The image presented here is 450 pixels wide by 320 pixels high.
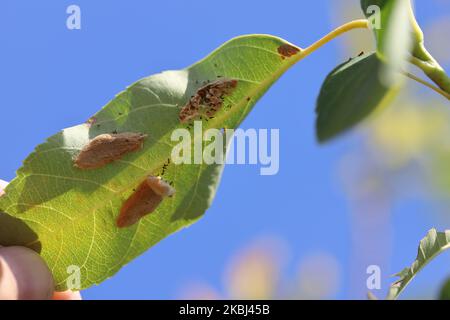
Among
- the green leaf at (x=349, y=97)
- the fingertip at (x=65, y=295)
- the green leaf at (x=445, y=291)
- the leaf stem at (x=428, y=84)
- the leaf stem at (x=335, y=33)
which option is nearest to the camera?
the green leaf at (x=349, y=97)

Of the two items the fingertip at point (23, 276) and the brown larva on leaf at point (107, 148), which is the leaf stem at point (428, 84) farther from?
the fingertip at point (23, 276)

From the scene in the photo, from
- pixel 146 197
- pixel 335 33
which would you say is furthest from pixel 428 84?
pixel 146 197

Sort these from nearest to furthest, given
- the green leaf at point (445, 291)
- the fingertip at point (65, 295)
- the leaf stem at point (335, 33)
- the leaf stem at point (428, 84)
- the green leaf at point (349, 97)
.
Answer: the green leaf at point (349, 97) < the green leaf at point (445, 291) < the leaf stem at point (428, 84) < the leaf stem at point (335, 33) < the fingertip at point (65, 295)

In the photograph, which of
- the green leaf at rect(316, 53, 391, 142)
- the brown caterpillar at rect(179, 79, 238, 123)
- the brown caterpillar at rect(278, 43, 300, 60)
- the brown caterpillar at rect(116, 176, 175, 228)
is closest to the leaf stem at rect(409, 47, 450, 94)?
the green leaf at rect(316, 53, 391, 142)

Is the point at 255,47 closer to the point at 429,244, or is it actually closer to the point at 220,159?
the point at 220,159

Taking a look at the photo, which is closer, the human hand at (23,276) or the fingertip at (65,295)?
the human hand at (23,276)

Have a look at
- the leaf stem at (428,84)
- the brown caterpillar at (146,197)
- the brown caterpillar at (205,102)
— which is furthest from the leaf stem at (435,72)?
the brown caterpillar at (146,197)

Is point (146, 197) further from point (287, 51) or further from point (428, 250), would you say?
point (428, 250)
